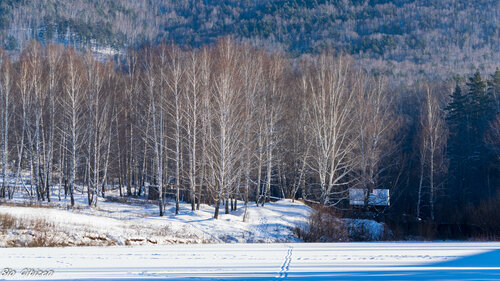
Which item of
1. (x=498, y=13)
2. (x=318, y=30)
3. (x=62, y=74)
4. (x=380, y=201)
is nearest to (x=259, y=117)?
(x=380, y=201)

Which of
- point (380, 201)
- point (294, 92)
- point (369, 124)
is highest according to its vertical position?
point (294, 92)

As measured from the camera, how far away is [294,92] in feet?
115

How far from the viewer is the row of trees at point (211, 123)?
2517cm

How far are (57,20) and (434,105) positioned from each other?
119m

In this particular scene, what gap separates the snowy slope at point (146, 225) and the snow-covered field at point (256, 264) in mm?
2746

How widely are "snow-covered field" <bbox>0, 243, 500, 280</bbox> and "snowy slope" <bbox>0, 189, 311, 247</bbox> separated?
108 inches

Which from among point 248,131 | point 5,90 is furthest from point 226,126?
point 5,90

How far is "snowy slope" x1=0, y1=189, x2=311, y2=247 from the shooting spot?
1714 centimetres

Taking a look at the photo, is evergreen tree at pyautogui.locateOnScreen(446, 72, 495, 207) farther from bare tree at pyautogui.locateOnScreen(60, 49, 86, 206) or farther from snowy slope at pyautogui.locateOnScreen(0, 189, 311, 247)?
bare tree at pyautogui.locateOnScreen(60, 49, 86, 206)

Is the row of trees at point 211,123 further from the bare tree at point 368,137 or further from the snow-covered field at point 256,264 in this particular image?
the snow-covered field at point 256,264

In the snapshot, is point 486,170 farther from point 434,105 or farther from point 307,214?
point 307,214

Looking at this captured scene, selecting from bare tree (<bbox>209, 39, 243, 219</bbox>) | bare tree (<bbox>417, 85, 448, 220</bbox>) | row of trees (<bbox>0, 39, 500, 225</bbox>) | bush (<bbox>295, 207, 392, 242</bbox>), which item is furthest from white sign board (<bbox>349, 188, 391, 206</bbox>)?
bare tree (<bbox>209, 39, 243, 219</bbox>)

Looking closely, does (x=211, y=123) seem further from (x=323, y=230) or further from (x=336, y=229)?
(x=336, y=229)

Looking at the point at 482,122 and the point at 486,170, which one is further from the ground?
the point at 482,122
